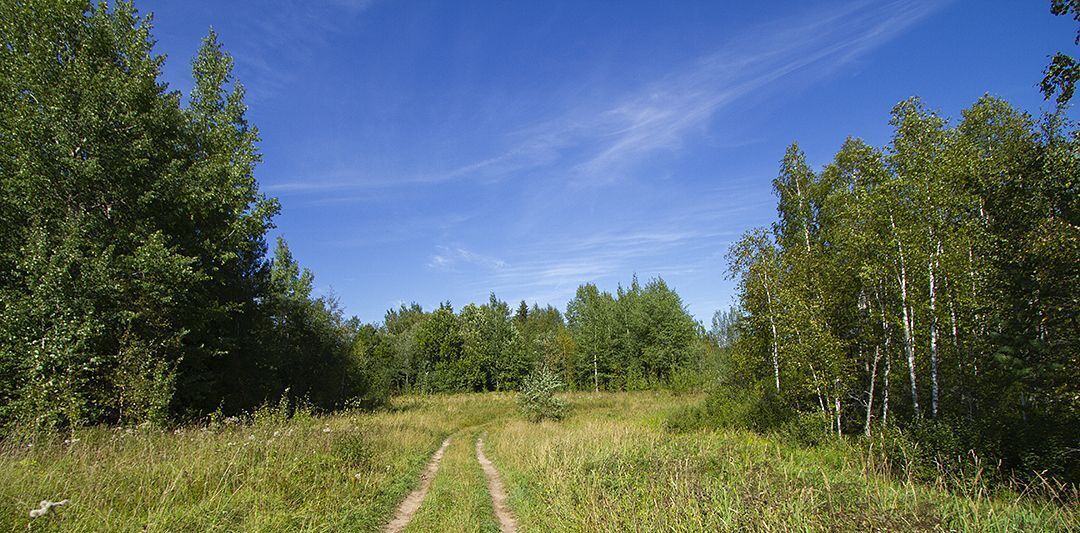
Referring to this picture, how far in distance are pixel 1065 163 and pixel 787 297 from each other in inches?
316

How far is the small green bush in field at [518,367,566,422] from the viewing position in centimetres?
2425

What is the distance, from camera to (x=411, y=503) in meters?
8.95

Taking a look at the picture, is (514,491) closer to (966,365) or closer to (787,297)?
(787,297)

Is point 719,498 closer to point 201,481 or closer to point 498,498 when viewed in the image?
point 498,498

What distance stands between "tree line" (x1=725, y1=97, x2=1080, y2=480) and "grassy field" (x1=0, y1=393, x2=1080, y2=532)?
4979mm

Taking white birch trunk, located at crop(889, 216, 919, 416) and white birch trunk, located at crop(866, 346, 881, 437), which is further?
white birch trunk, located at crop(866, 346, 881, 437)

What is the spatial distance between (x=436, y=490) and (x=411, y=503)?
2.48 feet

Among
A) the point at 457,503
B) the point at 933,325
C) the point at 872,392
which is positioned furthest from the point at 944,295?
the point at 457,503

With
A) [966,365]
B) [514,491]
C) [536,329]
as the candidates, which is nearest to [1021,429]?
[966,365]

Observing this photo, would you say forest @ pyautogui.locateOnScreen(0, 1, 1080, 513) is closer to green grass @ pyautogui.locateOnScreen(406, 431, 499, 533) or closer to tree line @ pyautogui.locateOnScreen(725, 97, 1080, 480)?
tree line @ pyautogui.locateOnScreen(725, 97, 1080, 480)

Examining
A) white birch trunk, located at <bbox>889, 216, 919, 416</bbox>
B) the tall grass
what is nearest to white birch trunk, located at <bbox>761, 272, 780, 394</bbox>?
white birch trunk, located at <bbox>889, 216, 919, 416</bbox>

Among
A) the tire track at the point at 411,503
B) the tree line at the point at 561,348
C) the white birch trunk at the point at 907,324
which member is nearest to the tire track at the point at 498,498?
the tire track at the point at 411,503

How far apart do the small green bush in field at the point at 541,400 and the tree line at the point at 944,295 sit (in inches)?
393

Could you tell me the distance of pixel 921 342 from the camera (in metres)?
15.0
